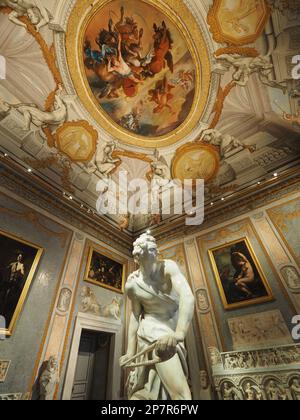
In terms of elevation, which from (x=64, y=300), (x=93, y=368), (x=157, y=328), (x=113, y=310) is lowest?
(x=157, y=328)

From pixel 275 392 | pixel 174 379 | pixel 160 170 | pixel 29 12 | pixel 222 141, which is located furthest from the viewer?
pixel 160 170

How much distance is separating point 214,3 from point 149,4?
1.75 metres

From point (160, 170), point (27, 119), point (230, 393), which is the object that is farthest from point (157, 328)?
point (160, 170)

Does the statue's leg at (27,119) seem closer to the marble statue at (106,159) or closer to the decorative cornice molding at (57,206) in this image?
the decorative cornice molding at (57,206)

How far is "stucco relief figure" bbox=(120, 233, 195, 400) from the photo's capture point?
1980 mm

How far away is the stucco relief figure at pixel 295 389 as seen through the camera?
4.23 metres

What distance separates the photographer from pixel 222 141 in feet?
25.8

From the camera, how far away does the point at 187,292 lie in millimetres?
2412

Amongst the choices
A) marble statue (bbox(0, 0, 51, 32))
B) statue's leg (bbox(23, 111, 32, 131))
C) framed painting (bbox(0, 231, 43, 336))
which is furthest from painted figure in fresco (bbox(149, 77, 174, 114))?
framed painting (bbox(0, 231, 43, 336))

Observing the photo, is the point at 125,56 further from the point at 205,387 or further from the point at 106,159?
the point at 205,387

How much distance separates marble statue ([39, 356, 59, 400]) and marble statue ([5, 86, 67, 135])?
643 centimetres

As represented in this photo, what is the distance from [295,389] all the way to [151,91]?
8.78m

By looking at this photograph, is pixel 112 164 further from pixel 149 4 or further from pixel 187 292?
pixel 187 292

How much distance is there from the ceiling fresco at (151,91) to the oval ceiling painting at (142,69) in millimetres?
31
